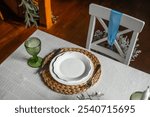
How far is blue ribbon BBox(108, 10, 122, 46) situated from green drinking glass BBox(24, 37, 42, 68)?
0.42 metres

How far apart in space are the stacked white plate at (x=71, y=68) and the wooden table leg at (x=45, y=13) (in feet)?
4.24

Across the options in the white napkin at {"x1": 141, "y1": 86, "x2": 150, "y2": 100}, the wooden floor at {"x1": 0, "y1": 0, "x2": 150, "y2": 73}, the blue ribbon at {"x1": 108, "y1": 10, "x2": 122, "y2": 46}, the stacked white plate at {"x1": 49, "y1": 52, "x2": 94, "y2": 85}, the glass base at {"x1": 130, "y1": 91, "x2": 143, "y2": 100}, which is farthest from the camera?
the wooden floor at {"x1": 0, "y1": 0, "x2": 150, "y2": 73}

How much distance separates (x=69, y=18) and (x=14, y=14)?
0.63 m

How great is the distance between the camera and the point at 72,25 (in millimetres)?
2660

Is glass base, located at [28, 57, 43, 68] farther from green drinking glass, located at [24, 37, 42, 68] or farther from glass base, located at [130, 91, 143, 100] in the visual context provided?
glass base, located at [130, 91, 143, 100]

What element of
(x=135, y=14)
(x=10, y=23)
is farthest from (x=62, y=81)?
(x=135, y=14)

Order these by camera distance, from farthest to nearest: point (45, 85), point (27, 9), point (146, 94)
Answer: point (27, 9) < point (45, 85) < point (146, 94)

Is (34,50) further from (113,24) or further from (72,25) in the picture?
(72,25)

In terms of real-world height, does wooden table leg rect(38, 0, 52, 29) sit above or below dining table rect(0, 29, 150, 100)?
below

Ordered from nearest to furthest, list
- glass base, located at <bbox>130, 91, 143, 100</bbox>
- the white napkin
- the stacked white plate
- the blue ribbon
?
the white napkin < glass base, located at <bbox>130, 91, 143, 100</bbox> < the stacked white plate < the blue ribbon

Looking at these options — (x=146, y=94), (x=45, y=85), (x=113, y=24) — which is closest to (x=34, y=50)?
(x=45, y=85)

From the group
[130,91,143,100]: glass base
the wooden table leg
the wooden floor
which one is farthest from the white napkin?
the wooden table leg

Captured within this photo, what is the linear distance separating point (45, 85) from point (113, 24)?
53 cm

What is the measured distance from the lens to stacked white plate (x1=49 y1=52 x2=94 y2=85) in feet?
3.88
